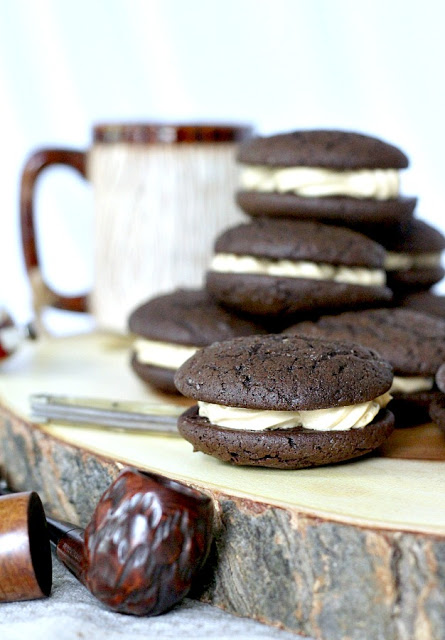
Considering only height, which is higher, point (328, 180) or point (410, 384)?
point (328, 180)

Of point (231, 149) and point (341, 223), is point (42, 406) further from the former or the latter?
point (231, 149)

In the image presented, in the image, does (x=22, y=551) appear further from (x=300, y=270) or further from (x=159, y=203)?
(x=159, y=203)

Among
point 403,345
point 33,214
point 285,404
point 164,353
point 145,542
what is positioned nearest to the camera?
point 145,542

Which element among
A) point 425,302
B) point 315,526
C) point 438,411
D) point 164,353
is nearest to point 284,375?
point 315,526

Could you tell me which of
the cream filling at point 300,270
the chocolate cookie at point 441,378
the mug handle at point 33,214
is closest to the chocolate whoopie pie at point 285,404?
the chocolate cookie at point 441,378

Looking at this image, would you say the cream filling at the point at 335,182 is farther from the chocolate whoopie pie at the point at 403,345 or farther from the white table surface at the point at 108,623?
the white table surface at the point at 108,623

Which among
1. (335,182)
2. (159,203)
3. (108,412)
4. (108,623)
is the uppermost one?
(335,182)

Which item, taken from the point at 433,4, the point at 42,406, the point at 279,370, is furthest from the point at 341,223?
the point at 433,4
